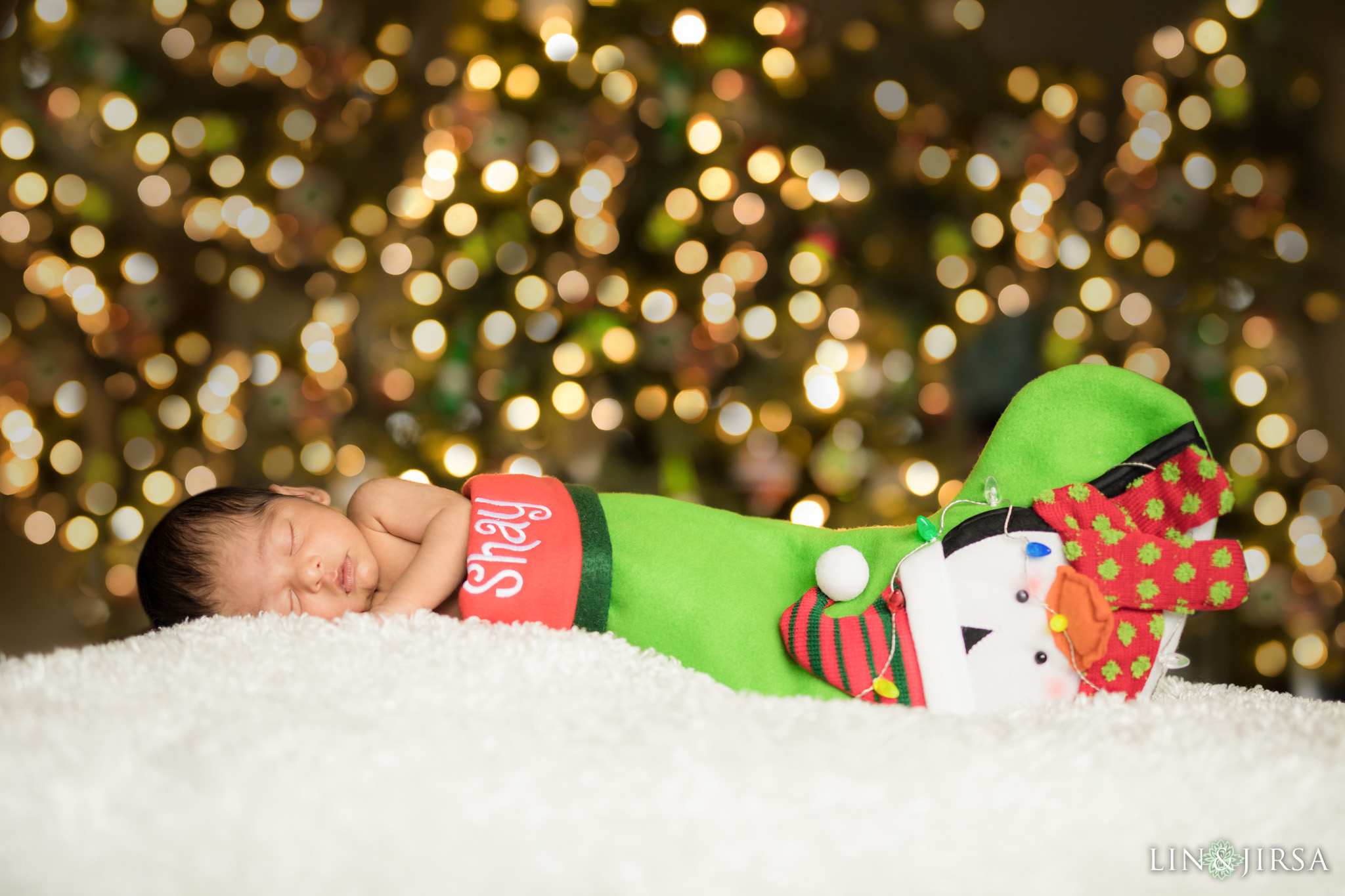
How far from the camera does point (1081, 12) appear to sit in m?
1.94

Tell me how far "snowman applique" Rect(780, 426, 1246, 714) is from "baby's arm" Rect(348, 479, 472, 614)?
0.35 m

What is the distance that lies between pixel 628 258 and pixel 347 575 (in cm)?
104

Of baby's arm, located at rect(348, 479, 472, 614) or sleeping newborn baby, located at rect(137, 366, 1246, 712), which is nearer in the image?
sleeping newborn baby, located at rect(137, 366, 1246, 712)

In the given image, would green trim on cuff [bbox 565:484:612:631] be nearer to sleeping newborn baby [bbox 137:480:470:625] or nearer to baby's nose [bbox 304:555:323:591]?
sleeping newborn baby [bbox 137:480:470:625]

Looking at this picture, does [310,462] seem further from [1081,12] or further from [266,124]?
[1081,12]

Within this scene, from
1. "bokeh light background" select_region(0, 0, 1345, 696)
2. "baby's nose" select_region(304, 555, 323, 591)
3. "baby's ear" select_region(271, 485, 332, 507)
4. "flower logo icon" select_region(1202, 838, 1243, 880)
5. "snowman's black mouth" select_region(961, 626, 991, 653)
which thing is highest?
"bokeh light background" select_region(0, 0, 1345, 696)

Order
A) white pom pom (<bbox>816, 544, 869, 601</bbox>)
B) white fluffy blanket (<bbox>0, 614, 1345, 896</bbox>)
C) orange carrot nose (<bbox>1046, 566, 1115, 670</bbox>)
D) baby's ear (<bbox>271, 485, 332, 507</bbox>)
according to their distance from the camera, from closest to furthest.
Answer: white fluffy blanket (<bbox>0, 614, 1345, 896</bbox>) → orange carrot nose (<bbox>1046, 566, 1115, 670</bbox>) → white pom pom (<bbox>816, 544, 869, 601</bbox>) → baby's ear (<bbox>271, 485, 332, 507</bbox>)

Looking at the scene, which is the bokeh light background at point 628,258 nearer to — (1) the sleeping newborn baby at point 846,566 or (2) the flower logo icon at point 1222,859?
(1) the sleeping newborn baby at point 846,566

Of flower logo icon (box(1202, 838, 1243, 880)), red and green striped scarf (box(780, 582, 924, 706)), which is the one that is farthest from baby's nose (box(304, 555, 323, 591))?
flower logo icon (box(1202, 838, 1243, 880))

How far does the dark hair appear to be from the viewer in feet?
2.81

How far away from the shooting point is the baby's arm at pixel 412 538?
79 cm

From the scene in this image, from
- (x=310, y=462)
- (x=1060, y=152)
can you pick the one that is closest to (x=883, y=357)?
(x=1060, y=152)

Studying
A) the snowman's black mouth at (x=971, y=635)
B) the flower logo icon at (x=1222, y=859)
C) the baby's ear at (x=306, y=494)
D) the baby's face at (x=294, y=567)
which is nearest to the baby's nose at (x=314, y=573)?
the baby's face at (x=294, y=567)

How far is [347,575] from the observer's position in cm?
86
